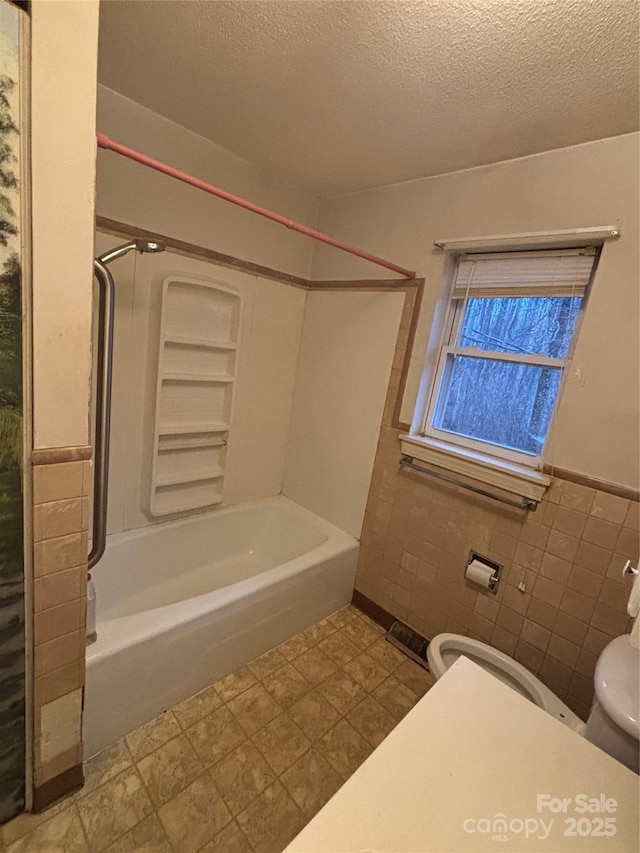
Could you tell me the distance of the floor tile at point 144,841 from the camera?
115cm

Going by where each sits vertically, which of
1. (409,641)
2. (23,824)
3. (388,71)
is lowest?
(23,824)

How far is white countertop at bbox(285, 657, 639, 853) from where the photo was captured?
0.62m

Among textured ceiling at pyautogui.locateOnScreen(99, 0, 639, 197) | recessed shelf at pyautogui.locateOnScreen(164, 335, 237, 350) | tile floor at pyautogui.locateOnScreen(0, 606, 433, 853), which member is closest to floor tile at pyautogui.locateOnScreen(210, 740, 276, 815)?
tile floor at pyautogui.locateOnScreen(0, 606, 433, 853)

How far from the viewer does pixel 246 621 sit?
1754 millimetres

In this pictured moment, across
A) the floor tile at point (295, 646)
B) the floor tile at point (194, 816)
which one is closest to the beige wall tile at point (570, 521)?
the floor tile at point (295, 646)

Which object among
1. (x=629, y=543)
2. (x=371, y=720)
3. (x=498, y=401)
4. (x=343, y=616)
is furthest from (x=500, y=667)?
(x=498, y=401)

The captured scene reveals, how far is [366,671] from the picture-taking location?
1896 mm

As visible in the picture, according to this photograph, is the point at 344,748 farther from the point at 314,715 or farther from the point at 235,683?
the point at 235,683

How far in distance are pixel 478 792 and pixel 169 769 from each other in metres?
1.20

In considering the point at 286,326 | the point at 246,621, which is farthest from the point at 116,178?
the point at 246,621

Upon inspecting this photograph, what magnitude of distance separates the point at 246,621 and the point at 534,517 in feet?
4.38

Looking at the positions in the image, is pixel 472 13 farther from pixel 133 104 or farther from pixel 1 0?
pixel 133 104

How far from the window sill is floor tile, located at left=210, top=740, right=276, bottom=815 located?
1.40 metres

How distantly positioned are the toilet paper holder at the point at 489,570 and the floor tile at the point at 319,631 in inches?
32.2
